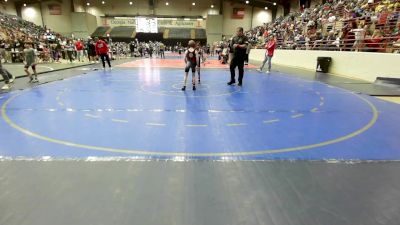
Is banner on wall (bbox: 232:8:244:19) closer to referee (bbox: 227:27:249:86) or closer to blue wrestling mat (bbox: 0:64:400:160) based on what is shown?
referee (bbox: 227:27:249:86)

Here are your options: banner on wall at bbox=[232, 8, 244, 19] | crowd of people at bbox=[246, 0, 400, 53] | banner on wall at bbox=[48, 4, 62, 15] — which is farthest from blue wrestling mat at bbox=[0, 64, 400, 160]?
banner on wall at bbox=[48, 4, 62, 15]

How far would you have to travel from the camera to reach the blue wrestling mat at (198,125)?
388 centimetres

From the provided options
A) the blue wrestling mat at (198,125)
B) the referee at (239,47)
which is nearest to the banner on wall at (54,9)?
the blue wrestling mat at (198,125)

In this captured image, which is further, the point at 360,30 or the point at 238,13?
the point at 238,13

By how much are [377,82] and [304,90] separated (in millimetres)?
3778

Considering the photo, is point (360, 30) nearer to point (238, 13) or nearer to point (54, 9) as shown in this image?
point (238, 13)

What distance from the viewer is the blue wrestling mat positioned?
388 centimetres

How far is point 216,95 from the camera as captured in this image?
805 centimetres

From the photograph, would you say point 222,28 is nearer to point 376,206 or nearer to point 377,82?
point 377,82

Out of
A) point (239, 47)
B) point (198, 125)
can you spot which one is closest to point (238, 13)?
point (239, 47)

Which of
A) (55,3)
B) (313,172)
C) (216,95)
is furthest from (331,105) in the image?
(55,3)

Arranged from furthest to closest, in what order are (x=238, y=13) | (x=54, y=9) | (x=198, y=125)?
1. (x=238, y=13)
2. (x=54, y=9)
3. (x=198, y=125)

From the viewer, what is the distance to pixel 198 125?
16.7 feet

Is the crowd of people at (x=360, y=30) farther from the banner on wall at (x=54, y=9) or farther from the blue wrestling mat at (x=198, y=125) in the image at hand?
the banner on wall at (x=54, y=9)
